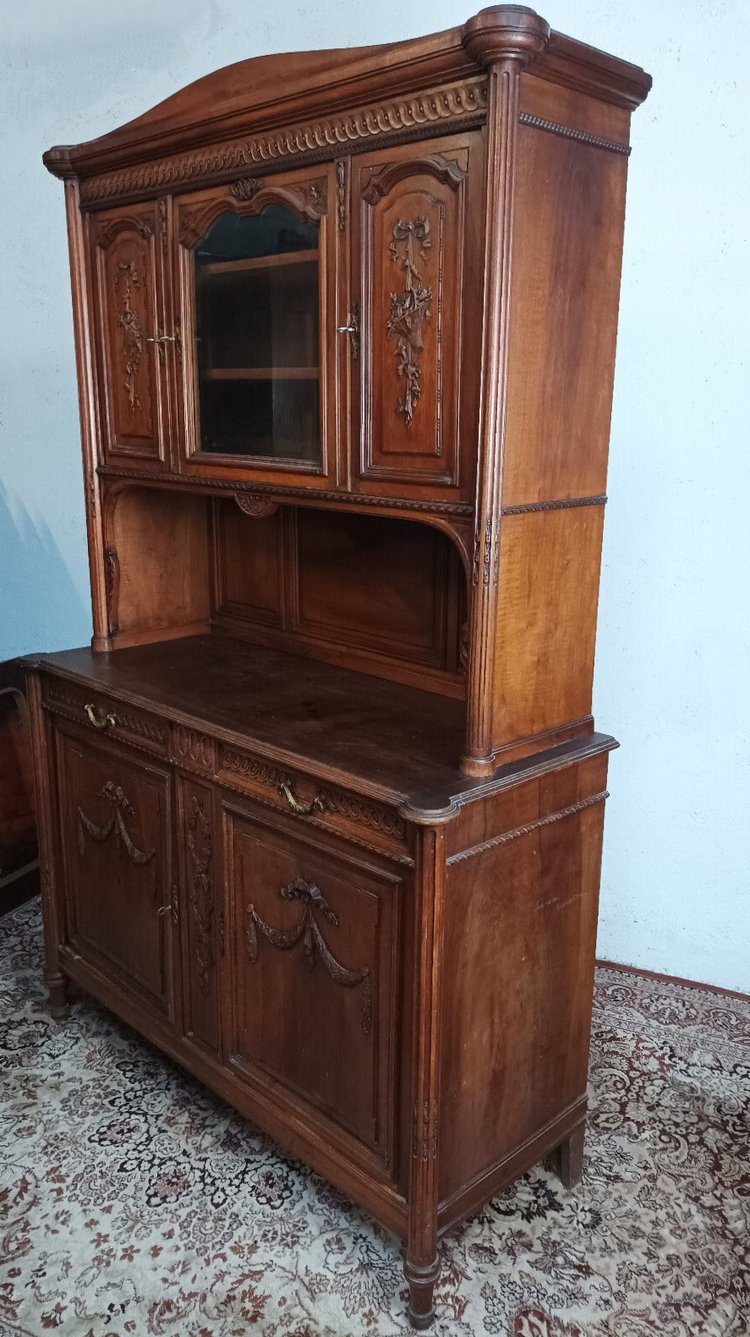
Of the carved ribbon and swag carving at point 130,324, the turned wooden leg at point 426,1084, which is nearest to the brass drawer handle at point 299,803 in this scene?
the turned wooden leg at point 426,1084

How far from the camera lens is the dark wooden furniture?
3.26m

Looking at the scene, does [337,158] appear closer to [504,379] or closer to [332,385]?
[332,385]

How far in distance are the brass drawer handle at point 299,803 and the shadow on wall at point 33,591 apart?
211 cm

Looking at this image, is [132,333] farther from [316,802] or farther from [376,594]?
[316,802]

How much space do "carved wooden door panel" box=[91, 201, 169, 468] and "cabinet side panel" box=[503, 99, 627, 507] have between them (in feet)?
2.96

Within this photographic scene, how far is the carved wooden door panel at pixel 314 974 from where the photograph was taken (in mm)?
1799

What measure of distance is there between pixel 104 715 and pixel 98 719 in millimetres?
25

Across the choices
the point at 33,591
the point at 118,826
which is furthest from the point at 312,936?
the point at 33,591

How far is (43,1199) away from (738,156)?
8.58ft

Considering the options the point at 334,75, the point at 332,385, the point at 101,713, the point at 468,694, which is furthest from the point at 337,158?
the point at 101,713

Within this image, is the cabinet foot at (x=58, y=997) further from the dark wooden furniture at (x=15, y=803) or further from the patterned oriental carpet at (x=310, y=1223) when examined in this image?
the dark wooden furniture at (x=15, y=803)

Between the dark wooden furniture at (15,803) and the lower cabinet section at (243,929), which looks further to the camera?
the dark wooden furniture at (15,803)

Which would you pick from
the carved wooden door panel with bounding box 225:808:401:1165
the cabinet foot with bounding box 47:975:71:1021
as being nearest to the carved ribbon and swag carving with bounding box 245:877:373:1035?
the carved wooden door panel with bounding box 225:808:401:1165

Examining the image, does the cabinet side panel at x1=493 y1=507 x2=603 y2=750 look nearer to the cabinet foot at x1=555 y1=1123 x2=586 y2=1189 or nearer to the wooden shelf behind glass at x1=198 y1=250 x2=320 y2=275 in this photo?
the wooden shelf behind glass at x1=198 y1=250 x2=320 y2=275
